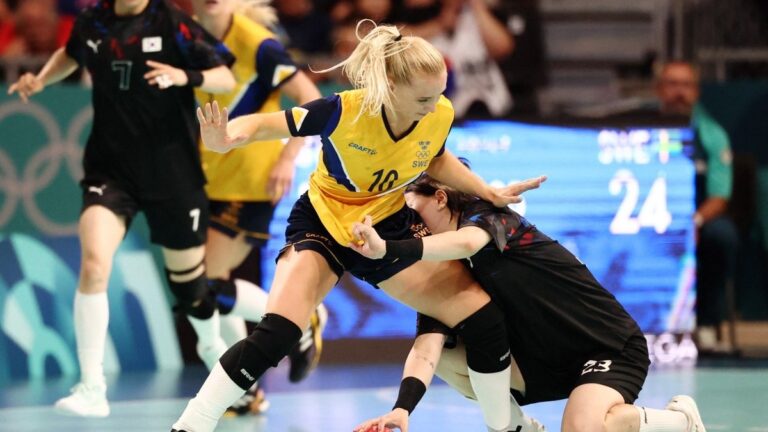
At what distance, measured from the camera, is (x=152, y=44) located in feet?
18.7

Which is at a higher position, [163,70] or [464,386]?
[163,70]

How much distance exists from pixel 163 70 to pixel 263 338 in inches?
65.7

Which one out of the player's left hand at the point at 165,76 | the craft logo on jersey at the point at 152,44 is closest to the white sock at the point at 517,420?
the player's left hand at the point at 165,76

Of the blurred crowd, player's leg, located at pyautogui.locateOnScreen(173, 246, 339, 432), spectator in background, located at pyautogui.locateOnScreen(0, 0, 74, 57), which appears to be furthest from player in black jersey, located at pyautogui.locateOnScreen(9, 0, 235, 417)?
spectator in background, located at pyautogui.locateOnScreen(0, 0, 74, 57)

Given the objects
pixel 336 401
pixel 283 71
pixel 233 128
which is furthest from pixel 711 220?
pixel 233 128

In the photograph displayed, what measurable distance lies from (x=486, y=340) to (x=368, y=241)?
0.64 meters

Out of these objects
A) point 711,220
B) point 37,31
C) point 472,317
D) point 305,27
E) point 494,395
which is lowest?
point 711,220

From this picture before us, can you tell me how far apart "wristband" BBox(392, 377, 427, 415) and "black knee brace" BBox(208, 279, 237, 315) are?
2.00 meters

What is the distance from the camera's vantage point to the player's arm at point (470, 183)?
4.63 metres

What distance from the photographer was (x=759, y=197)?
31.9 feet

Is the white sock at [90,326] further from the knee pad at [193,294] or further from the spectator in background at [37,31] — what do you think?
the spectator in background at [37,31]

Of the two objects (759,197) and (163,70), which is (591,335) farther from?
(759,197)

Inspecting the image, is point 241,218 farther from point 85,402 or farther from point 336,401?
point 85,402

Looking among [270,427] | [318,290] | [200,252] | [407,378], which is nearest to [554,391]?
[407,378]
